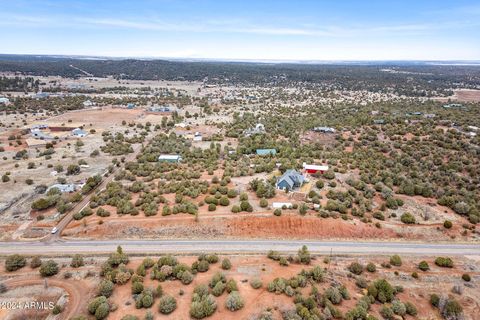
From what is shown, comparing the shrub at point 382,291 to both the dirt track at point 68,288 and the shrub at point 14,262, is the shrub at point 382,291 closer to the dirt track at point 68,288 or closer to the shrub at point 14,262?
the dirt track at point 68,288

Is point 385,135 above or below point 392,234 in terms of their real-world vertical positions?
above

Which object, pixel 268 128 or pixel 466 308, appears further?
pixel 268 128

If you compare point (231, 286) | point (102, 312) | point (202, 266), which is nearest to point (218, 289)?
point (231, 286)

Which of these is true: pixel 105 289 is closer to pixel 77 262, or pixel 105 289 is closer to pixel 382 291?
pixel 77 262

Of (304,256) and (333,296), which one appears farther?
(304,256)

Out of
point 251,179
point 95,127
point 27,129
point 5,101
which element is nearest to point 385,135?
point 251,179

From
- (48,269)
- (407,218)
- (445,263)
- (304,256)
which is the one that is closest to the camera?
(48,269)

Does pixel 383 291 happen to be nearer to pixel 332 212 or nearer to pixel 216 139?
pixel 332 212
